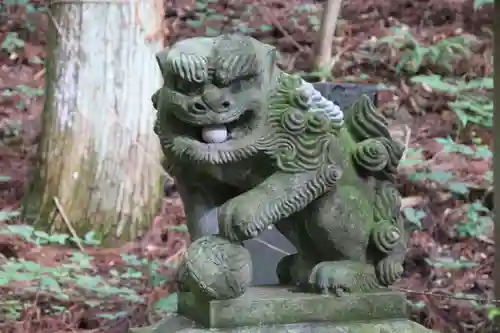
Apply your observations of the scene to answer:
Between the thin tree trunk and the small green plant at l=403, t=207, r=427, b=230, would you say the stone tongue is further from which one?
the thin tree trunk

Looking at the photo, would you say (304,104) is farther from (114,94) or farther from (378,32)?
(378,32)

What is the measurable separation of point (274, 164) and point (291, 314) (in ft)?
0.95

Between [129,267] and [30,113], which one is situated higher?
[30,113]

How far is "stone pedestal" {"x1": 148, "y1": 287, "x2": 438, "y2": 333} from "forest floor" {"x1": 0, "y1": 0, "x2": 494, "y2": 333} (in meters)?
0.56

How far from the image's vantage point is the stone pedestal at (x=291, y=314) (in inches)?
54.9

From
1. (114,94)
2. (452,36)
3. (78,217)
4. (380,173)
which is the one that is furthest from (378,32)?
(380,173)

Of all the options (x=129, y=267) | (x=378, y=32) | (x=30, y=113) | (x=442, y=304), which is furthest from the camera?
(x=378, y=32)

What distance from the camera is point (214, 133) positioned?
4.54 ft

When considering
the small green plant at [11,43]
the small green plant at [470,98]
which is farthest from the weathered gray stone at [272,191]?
the small green plant at [11,43]

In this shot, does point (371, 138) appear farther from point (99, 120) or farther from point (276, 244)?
point (99, 120)

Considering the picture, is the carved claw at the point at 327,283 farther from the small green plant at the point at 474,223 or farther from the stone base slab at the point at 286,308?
the small green plant at the point at 474,223

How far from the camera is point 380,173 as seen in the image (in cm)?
157

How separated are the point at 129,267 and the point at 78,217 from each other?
35 cm

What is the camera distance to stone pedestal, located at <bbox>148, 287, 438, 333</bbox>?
54.9 inches
